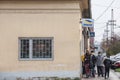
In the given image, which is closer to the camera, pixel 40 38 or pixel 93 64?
pixel 40 38

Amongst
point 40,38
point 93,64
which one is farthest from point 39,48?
point 93,64

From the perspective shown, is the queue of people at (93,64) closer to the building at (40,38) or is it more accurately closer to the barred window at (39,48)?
the building at (40,38)

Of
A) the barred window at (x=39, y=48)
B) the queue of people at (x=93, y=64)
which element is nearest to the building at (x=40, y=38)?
the barred window at (x=39, y=48)

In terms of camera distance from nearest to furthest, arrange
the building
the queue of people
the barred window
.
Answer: the building, the barred window, the queue of people

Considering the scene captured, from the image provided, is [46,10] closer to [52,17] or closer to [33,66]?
[52,17]

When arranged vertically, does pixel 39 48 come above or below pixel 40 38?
below

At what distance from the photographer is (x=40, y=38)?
20219 mm

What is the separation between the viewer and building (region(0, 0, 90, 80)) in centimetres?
2011

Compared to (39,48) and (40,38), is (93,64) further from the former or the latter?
(40,38)

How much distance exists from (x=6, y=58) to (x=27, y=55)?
3.74ft

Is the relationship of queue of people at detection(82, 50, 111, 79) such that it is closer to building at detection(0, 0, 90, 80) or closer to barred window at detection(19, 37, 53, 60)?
building at detection(0, 0, 90, 80)

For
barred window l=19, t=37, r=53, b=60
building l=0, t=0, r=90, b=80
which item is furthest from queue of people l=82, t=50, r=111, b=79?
barred window l=19, t=37, r=53, b=60

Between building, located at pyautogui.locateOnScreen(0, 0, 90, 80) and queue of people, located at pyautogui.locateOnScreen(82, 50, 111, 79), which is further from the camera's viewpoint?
queue of people, located at pyautogui.locateOnScreen(82, 50, 111, 79)

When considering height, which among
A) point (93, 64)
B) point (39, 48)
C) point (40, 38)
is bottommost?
point (93, 64)
